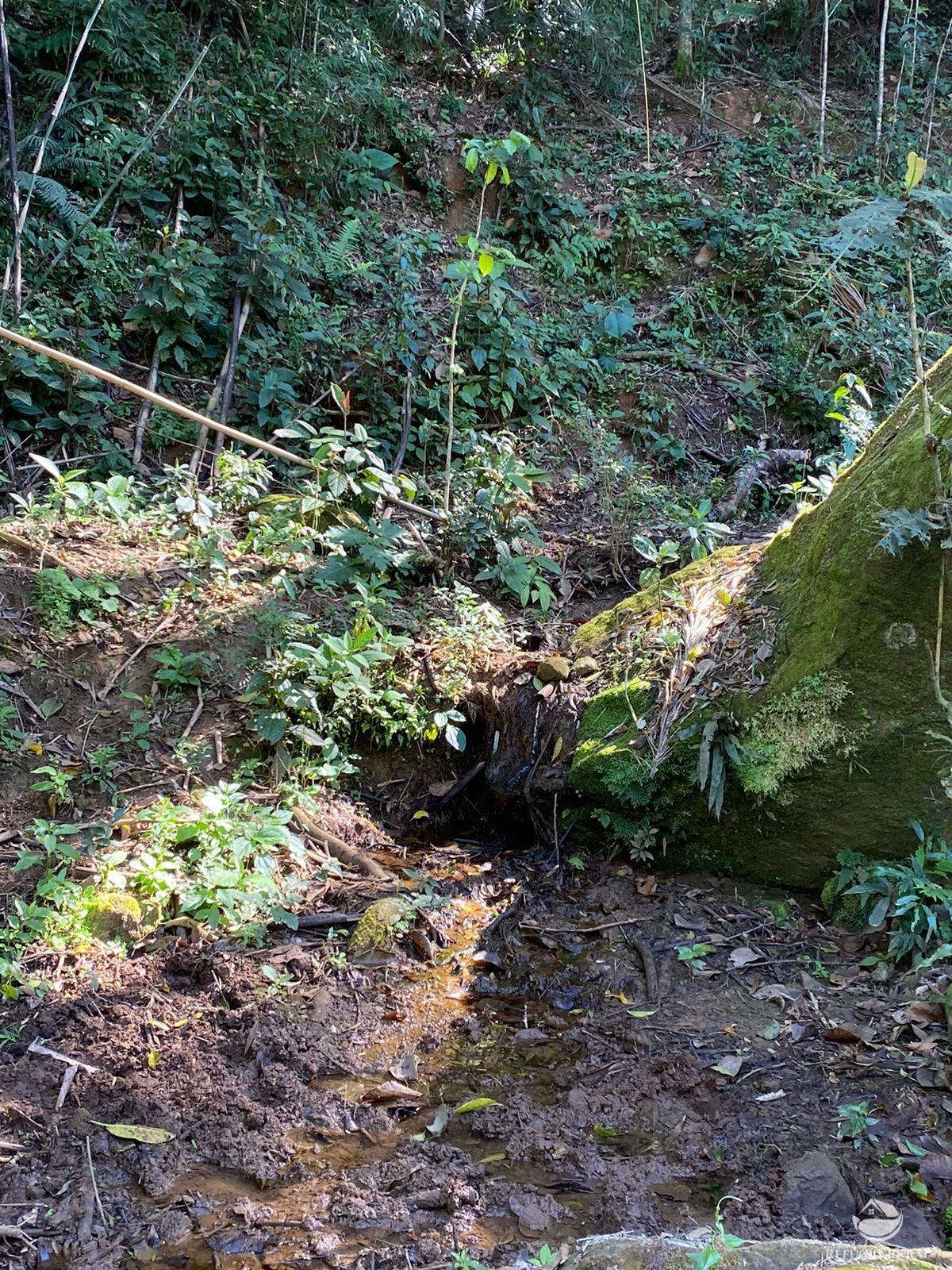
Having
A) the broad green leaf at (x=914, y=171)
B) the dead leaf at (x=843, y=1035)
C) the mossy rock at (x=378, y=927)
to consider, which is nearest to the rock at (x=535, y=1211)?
the dead leaf at (x=843, y=1035)

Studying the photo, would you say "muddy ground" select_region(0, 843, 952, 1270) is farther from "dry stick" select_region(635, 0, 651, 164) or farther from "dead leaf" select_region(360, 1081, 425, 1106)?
"dry stick" select_region(635, 0, 651, 164)

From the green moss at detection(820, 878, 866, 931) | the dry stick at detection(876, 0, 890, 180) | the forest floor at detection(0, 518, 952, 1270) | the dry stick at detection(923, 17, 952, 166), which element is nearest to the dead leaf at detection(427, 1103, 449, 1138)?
the forest floor at detection(0, 518, 952, 1270)

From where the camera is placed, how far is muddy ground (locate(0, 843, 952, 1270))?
2570 mm

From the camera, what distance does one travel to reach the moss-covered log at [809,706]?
3.64 m

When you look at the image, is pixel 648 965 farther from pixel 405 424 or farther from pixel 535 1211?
pixel 405 424

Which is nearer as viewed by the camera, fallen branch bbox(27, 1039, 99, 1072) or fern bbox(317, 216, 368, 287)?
fallen branch bbox(27, 1039, 99, 1072)

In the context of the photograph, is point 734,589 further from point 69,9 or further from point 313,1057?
point 69,9

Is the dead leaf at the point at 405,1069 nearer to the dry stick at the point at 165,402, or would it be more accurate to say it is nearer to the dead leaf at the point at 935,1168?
the dead leaf at the point at 935,1168

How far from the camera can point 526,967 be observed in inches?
149

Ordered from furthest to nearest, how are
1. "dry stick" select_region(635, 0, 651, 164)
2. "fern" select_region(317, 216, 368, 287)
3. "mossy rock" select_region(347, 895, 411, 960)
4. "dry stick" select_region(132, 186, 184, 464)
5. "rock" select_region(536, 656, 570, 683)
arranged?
"dry stick" select_region(635, 0, 651, 164), "fern" select_region(317, 216, 368, 287), "dry stick" select_region(132, 186, 184, 464), "rock" select_region(536, 656, 570, 683), "mossy rock" select_region(347, 895, 411, 960)

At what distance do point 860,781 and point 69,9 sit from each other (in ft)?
26.7

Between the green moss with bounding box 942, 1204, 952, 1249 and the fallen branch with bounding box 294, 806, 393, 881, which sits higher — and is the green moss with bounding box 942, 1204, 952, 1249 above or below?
above

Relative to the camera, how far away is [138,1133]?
2.86 m

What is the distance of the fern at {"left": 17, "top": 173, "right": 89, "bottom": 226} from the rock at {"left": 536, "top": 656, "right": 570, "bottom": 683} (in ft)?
16.5
